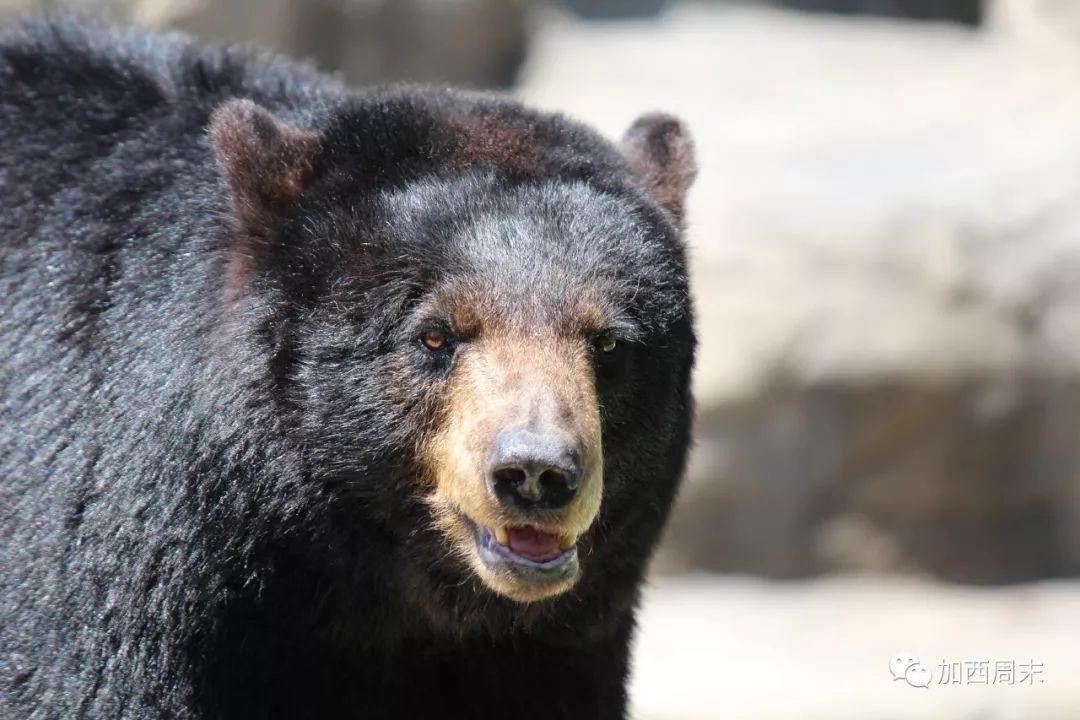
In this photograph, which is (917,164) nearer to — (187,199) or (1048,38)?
(1048,38)

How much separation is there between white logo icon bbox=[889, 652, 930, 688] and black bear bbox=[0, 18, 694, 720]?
516 centimetres

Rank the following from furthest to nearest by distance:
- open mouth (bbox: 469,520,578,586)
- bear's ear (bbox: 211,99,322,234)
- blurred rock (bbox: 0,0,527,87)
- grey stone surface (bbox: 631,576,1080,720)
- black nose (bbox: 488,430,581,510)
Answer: blurred rock (bbox: 0,0,527,87), grey stone surface (bbox: 631,576,1080,720), bear's ear (bbox: 211,99,322,234), open mouth (bbox: 469,520,578,586), black nose (bbox: 488,430,581,510)

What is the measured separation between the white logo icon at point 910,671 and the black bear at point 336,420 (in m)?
5.16

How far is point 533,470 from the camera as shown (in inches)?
177

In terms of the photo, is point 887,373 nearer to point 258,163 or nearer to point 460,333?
point 460,333

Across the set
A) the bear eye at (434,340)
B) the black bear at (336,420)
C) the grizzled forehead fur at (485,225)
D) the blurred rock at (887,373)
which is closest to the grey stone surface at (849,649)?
the blurred rock at (887,373)

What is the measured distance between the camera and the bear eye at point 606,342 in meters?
5.07

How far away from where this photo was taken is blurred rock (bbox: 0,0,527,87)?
1293 centimetres

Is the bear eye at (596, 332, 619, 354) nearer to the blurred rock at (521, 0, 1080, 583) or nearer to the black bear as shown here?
the black bear

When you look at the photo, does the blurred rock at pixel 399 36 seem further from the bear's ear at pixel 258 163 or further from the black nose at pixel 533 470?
the black nose at pixel 533 470

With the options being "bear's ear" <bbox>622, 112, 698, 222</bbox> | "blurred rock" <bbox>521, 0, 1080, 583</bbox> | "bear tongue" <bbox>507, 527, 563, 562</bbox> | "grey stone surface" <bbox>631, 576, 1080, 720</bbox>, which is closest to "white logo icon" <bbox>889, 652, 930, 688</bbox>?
"grey stone surface" <bbox>631, 576, 1080, 720</bbox>

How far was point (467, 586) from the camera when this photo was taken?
515 cm

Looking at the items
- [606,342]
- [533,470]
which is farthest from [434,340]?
[533,470]

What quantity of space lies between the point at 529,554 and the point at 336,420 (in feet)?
2.57
